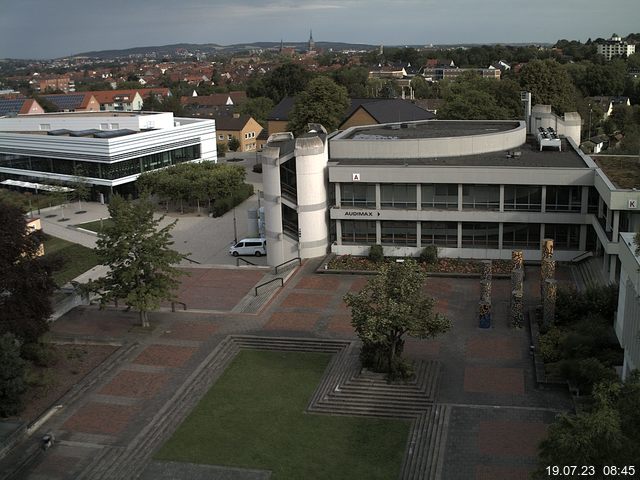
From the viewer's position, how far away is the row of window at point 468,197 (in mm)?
35781

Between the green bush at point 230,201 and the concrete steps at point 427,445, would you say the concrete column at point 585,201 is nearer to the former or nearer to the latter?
the concrete steps at point 427,445

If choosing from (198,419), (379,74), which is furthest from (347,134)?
(379,74)

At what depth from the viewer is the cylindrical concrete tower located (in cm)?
3769

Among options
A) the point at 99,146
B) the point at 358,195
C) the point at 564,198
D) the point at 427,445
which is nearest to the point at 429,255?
the point at 358,195


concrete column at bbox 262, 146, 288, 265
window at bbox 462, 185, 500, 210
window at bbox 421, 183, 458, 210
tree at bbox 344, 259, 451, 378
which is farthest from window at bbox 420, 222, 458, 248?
tree at bbox 344, 259, 451, 378

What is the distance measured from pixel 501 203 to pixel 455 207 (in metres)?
2.39

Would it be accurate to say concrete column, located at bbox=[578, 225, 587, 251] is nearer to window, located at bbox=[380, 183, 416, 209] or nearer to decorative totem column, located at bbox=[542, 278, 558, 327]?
window, located at bbox=[380, 183, 416, 209]

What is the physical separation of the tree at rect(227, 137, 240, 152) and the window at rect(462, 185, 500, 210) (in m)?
57.4

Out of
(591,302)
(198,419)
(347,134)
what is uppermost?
(347,134)

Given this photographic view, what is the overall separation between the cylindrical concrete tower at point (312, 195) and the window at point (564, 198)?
11.9 m

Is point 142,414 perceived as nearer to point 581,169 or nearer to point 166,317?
point 166,317

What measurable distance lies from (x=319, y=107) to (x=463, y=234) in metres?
37.0

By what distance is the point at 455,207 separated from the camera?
1468 inches

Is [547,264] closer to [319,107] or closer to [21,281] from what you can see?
[21,281]
